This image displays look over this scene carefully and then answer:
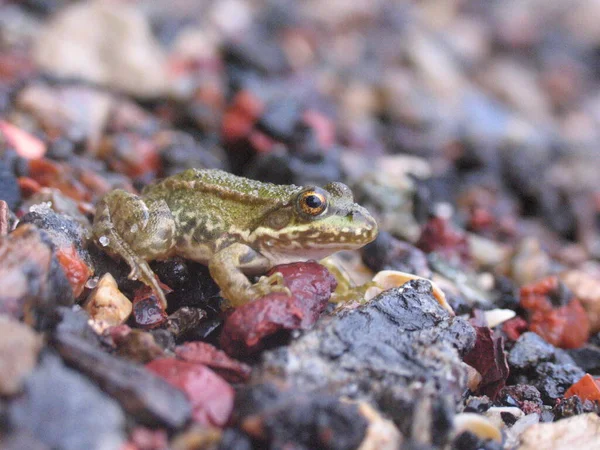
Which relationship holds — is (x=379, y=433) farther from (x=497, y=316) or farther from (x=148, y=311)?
(x=497, y=316)

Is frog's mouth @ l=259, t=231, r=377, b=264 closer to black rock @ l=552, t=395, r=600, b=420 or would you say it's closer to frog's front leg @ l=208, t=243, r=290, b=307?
frog's front leg @ l=208, t=243, r=290, b=307

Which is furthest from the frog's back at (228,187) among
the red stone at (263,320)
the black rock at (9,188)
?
the black rock at (9,188)

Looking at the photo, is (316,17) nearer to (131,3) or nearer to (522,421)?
(131,3)

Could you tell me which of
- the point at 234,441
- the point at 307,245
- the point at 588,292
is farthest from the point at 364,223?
the point at 588,292

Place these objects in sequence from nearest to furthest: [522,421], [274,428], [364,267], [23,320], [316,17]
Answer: [274,428] < [23,320] < [522,421] < [364,267] < [316,17]

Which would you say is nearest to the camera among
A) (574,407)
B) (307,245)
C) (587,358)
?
(574,407)

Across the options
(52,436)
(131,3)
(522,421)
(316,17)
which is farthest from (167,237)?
(316,17)
